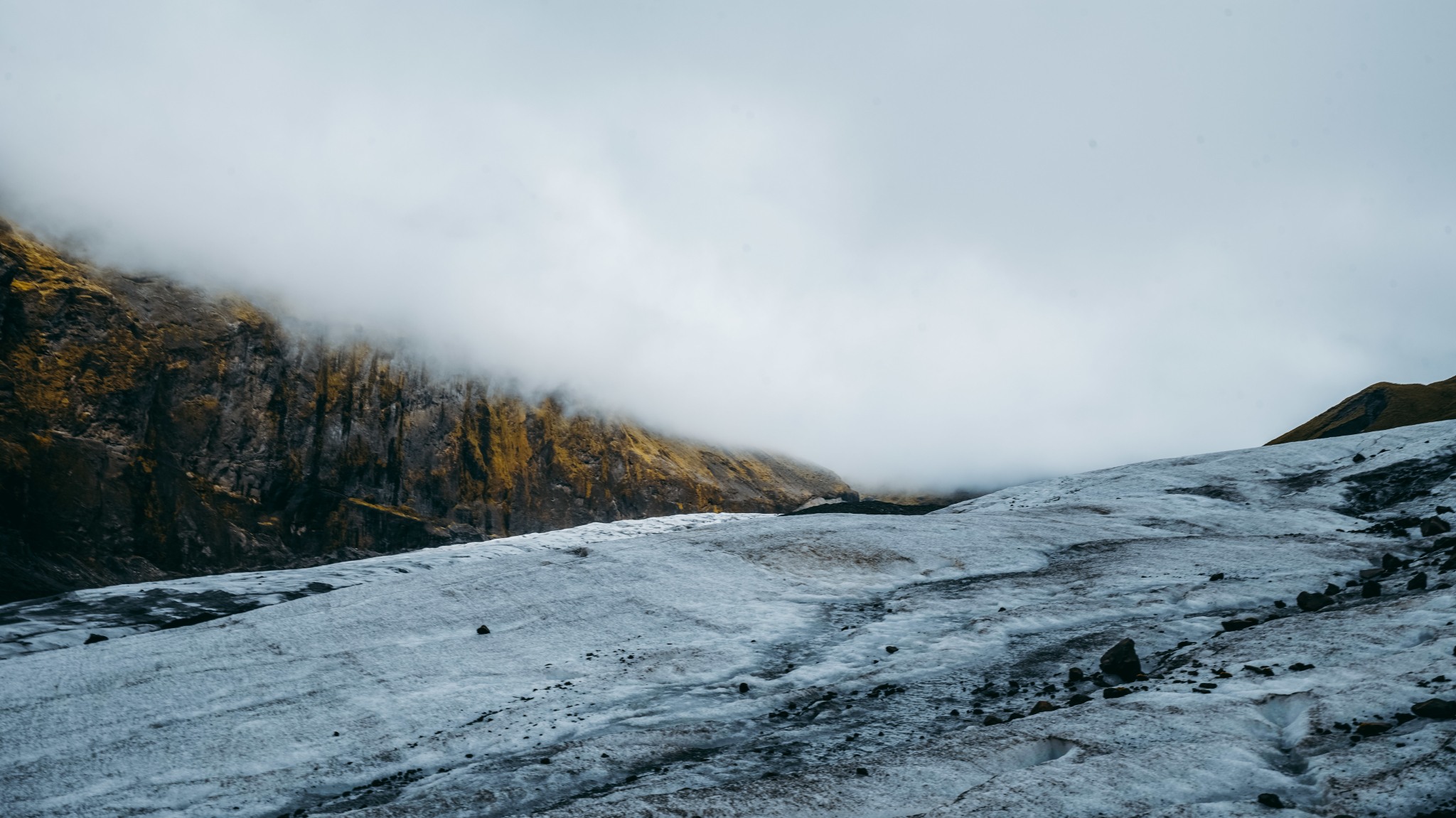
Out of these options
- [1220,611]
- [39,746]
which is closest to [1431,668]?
[1220,611]

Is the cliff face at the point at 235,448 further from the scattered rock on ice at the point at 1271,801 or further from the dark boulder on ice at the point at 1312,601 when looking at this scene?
the dark boulder on ice at the point at 1312,601

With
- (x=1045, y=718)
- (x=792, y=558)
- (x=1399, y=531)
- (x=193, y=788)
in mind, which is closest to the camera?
(x=1045, y=718)

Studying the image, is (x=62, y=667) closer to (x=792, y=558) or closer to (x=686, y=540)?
(x=686, y=540)

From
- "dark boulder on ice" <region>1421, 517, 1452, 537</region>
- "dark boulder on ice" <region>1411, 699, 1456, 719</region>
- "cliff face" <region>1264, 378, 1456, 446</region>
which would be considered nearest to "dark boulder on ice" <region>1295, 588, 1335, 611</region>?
"dark boulder on ice" <region>1411, 699, 1456, 719</region>

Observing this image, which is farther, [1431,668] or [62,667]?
[62,667]

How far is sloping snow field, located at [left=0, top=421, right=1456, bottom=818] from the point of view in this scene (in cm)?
983

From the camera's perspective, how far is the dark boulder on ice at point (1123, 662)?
13.6 meters

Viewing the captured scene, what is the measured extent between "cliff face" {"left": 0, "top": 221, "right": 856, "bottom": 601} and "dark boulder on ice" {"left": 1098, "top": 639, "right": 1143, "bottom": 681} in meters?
38.7

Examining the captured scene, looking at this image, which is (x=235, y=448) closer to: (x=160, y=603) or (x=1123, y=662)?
(x=160, y=603)

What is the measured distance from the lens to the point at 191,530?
229 feet

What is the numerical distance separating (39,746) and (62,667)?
4712 millimetres

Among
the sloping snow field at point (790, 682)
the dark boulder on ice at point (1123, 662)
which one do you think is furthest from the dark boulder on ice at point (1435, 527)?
the dark boulder on ice at point (1123, 662)

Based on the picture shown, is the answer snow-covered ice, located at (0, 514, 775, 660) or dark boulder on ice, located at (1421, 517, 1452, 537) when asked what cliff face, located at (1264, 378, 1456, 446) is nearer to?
dark boulder on ice, located at (1421, 517, 1452, 537)

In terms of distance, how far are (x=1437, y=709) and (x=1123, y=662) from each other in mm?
4884
